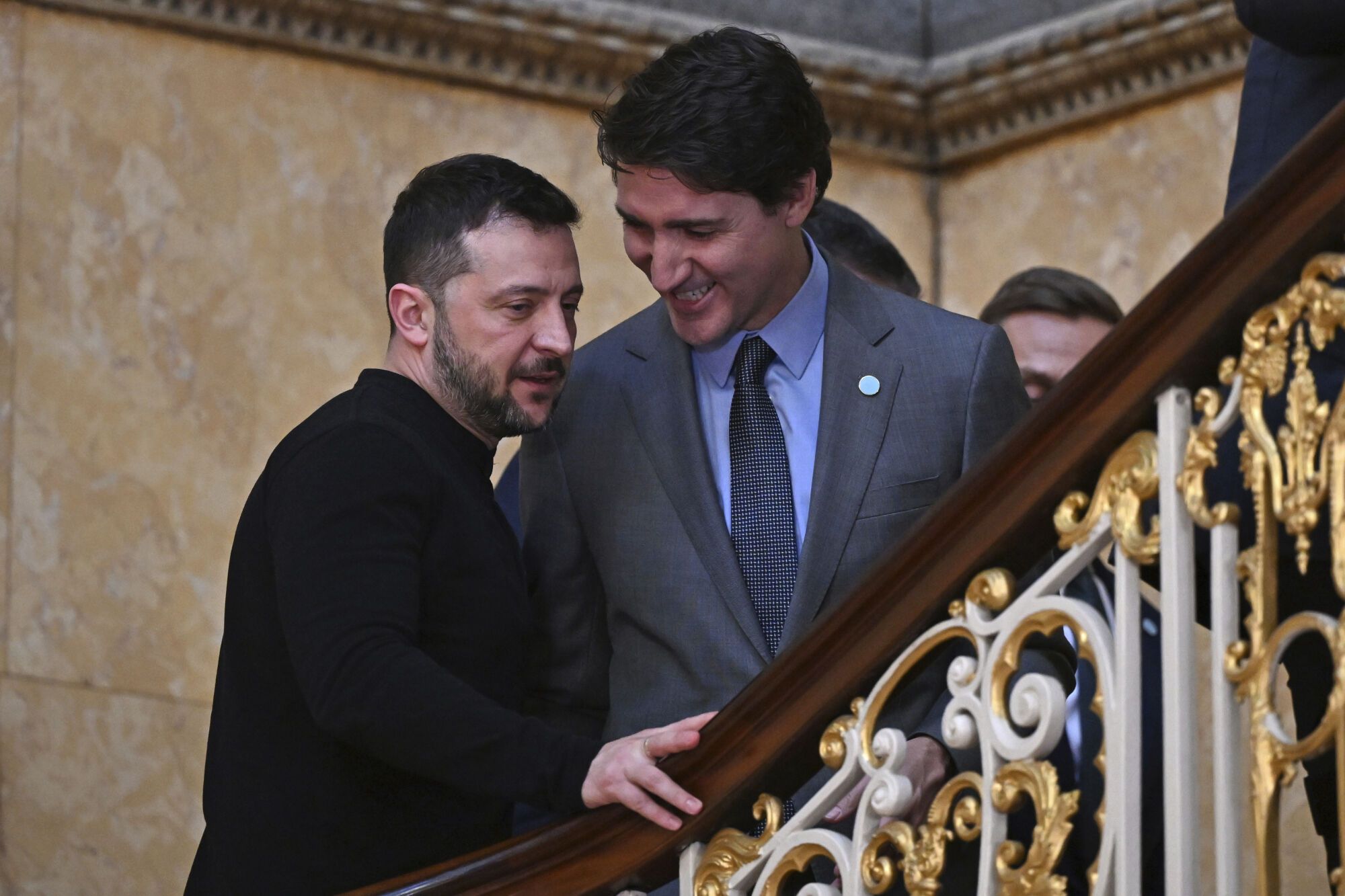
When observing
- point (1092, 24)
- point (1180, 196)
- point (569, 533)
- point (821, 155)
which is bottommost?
point (569, 533)

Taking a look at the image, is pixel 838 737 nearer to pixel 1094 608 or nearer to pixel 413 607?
pixel 1094 608

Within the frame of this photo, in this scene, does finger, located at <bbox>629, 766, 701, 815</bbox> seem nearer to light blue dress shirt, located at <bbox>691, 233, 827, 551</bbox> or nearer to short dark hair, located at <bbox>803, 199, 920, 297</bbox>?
light blue dress shirt, located at <bbox>691, 233, 827, 551</bbox>

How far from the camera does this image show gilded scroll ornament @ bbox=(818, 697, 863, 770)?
91.5 inches

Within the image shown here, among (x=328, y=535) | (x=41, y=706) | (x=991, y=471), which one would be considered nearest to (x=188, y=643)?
(x=41, y=706)

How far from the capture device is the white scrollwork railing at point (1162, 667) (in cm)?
196

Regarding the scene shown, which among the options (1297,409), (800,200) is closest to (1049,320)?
(800,200)

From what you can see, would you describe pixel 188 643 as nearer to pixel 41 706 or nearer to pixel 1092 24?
pixel 41 706

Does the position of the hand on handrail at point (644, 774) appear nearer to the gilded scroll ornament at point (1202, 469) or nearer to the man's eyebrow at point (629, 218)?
the gilded scroll ornament at point (1202, 469)

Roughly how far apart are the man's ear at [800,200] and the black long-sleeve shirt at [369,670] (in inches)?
22.4

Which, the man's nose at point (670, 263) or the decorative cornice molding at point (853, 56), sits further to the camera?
the decorative cornice molding at point (853, 56)

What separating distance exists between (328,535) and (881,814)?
0.71 metres

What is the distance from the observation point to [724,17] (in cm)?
570

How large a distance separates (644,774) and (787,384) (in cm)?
76

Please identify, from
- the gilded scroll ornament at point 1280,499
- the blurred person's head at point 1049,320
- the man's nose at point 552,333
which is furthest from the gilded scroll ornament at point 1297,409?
the blurred person's head at point 1049,320
